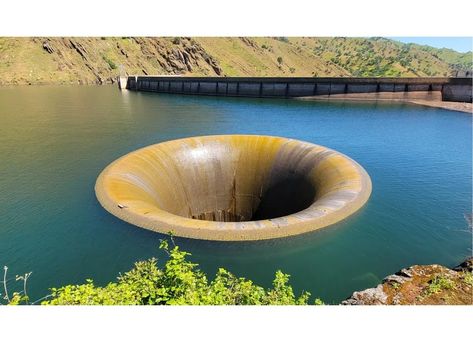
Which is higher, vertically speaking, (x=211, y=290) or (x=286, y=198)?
(x=211, y=290)

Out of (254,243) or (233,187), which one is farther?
(233,187)

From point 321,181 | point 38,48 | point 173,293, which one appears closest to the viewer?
point 173,293

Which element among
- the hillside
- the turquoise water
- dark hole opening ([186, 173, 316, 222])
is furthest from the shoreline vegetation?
the hillside

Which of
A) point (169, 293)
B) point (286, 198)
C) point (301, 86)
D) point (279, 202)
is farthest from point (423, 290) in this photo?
point (301, 86)

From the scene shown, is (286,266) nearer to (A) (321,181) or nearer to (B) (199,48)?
(A) (321,181)

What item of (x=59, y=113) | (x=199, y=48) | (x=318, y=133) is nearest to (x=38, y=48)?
(x=199, y=48)

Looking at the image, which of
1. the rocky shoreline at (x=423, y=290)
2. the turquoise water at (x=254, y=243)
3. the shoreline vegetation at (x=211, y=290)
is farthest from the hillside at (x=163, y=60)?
the rocky shoreline at (x=423, y=290)

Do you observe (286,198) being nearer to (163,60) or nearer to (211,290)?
(211,290)
